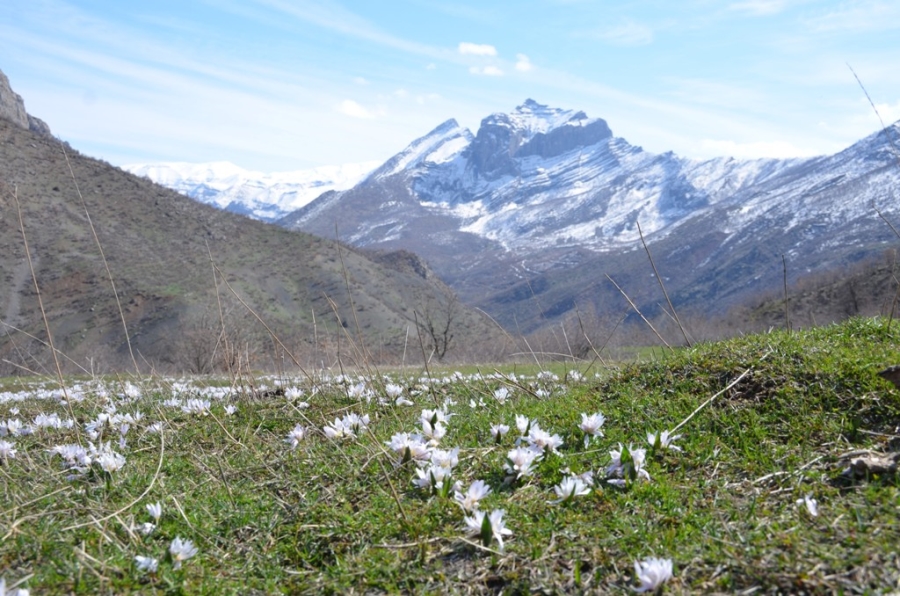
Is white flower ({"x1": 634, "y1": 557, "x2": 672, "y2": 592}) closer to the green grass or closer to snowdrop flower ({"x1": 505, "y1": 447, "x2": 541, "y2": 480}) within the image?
the green grass

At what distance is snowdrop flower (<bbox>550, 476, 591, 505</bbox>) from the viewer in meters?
3.10

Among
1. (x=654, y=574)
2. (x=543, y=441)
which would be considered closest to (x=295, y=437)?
(x=543, y=441)

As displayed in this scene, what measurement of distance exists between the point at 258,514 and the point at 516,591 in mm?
1513

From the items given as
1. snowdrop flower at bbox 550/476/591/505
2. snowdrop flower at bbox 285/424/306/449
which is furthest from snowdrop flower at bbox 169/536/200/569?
snowdrop flower at bbox 550/476/591/505

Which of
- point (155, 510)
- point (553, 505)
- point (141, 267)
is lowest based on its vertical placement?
point (553, 505)

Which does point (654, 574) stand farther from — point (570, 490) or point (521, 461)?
point (521, 461)

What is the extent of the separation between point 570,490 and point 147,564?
6.07 feet

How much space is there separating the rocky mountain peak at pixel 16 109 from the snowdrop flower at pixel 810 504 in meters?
116

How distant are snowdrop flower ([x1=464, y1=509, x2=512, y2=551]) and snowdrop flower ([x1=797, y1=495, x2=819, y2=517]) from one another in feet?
3.98

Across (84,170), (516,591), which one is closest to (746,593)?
(516,591)

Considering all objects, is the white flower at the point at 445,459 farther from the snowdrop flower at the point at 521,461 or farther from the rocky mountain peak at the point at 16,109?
the rocky mountain peak at the point at 16,109

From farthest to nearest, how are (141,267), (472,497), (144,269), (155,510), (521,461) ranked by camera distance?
(141,267) → (144,269) → (521,461) → (155,510) → (472,497)

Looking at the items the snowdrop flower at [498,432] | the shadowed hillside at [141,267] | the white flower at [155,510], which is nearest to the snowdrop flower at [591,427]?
the snowdrop flower at [498,432]

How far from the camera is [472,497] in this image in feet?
10.0
